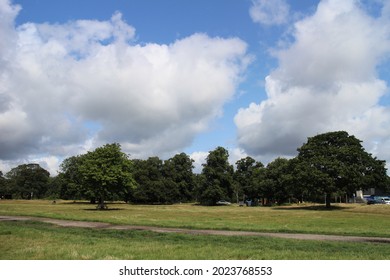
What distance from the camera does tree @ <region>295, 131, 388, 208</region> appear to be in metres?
64.8

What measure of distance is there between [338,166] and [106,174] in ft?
132

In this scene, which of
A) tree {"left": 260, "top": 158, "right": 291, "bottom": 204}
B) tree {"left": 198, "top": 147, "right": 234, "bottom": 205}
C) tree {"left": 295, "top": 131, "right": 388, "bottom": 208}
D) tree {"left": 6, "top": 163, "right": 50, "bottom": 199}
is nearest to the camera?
tree {"left": 295, "top": 131, "right": 388, "bottom": 208}

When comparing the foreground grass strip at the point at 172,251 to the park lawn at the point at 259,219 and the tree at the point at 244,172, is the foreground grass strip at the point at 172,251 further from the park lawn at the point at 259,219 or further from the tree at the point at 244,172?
the tree at the point at 244,172

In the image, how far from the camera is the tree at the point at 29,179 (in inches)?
6772

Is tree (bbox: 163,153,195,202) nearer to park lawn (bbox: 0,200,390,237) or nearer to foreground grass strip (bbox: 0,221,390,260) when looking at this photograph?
park lawn (bbox: 0,200,390,237)

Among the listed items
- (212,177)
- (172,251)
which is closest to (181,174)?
(212,177)

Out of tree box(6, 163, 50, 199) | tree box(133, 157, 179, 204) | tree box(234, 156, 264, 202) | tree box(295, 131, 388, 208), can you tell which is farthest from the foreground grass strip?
tree box(6, 163, 50, 199)

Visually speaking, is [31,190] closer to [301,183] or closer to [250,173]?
[250,173]

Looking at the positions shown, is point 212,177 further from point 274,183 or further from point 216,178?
point 274,183

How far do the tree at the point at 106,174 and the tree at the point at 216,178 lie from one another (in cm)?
3877

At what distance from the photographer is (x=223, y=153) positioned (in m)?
114

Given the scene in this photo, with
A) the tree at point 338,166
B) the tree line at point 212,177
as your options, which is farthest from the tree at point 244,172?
the tree at point 338,166

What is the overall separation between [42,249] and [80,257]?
2784 millimetres

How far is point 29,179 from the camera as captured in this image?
175375 mm
